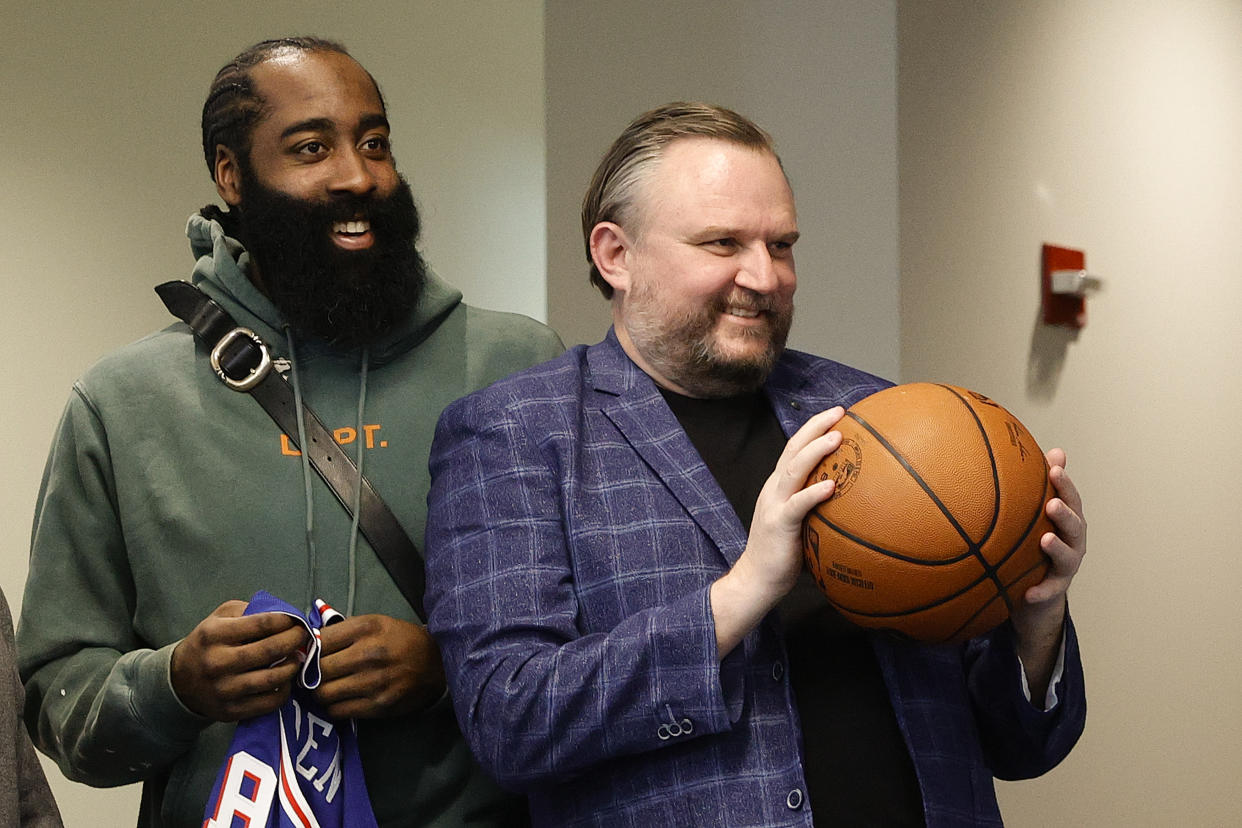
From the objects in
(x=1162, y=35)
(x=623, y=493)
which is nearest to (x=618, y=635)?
(x=623, y=493)

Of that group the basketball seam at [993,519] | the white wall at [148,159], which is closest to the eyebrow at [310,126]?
the basketball seam at [993,519]

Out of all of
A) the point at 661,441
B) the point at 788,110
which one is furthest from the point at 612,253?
the point at 788,110

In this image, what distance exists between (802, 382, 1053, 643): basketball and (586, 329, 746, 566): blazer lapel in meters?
0.20

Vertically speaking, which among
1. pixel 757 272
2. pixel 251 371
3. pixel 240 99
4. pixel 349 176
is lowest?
pixel 251 371

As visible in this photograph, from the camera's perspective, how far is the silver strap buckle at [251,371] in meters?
1.95

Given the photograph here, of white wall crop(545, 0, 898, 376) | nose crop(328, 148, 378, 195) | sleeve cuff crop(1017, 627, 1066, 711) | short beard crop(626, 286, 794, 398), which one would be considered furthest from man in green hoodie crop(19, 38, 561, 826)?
white wall crop(545, 0, 898, 376)

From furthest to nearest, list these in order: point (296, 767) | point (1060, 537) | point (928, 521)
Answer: point (296, 767) → point (1060, 537) → point (928, 521)

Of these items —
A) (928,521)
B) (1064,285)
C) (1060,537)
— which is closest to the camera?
(928,521)

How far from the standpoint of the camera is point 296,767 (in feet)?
5.55

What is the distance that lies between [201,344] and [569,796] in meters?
0.85

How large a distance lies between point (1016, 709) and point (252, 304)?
1.21 metres

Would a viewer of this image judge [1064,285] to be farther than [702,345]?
Yes

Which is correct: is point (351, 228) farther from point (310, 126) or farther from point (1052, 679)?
point (1052, 679)

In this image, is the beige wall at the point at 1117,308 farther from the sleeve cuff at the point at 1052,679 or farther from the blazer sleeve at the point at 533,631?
the blazer sleeve at the point at 533,631
